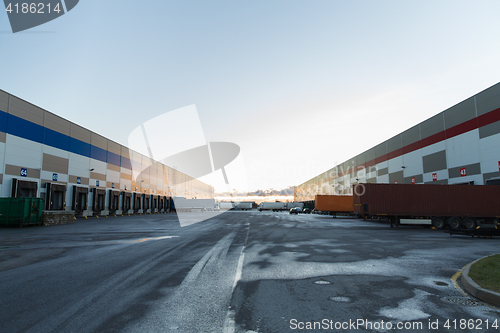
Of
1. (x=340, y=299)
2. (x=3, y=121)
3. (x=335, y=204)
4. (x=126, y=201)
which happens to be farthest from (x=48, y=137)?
(x=335, y=204)

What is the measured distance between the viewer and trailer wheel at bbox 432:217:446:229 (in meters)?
25.1

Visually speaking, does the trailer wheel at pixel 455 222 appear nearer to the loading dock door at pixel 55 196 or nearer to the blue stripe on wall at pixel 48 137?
the loading dock door at pixel 55 196

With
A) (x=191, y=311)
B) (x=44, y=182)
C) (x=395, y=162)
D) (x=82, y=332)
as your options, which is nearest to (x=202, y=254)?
(x=191, y=311)

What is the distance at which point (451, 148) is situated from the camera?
103ft

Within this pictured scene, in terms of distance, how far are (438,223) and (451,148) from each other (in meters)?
10.4

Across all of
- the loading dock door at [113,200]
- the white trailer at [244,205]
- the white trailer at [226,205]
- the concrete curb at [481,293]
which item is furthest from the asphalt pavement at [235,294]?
the white trailer at [226,205]

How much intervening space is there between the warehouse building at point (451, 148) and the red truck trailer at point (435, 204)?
119 inches

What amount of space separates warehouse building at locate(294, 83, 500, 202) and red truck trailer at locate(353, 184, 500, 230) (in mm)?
3020

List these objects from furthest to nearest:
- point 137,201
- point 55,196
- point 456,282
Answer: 1. point 137,201
2. point 55,196
3. point 456,282

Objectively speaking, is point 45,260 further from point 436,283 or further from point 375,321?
point 436,283

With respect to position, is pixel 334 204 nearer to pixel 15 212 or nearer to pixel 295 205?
pixel 15 212

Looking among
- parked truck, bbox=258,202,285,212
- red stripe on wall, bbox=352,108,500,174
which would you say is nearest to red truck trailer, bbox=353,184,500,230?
red stripe on wall, bbox=352,108,500,174

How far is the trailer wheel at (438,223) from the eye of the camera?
988 inches

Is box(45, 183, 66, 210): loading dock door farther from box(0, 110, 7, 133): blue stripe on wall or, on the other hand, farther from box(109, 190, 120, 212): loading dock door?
box(109, 190, 120, 212): loading dock door
